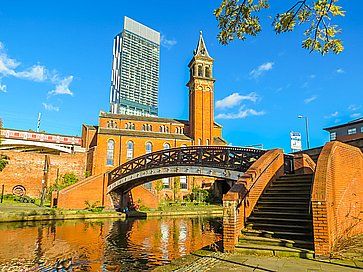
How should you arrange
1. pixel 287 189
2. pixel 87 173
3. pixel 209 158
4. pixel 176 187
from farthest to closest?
pixel 176 187 < pixel 87 173 < pixel 209 158 < pixel 287 189

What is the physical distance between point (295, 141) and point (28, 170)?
104 feet

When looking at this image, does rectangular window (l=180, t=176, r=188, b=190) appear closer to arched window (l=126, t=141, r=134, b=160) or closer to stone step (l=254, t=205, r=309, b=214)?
arched window (l=126, t=141, r=134, b=160)

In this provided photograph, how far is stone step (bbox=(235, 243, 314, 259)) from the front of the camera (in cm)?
686

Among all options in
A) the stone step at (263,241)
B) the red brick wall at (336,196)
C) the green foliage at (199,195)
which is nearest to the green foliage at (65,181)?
the green foliage at (199,195)

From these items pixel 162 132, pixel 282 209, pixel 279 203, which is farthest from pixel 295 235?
pixel 162 132

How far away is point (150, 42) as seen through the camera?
161 metres

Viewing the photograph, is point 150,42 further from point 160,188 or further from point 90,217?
point 90,217

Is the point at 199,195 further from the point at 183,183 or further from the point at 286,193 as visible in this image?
the point at 286,193

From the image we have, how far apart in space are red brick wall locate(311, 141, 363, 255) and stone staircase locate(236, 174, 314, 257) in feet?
1.73

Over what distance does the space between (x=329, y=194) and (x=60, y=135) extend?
2261 inches

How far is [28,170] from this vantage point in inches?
1415

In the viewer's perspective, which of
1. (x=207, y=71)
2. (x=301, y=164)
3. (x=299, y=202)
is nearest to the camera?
(x=299, y=202)

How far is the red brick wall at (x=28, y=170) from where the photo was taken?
3464cm

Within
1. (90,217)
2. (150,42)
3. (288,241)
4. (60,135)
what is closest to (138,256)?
(288,241)
